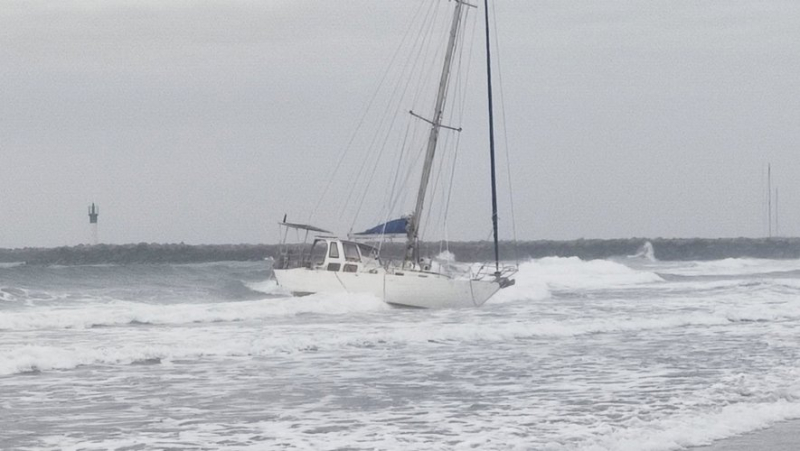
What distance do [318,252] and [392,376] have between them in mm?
17735

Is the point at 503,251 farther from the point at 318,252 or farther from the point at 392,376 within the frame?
the point at 392,376

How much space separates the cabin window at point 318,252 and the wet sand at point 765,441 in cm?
2182

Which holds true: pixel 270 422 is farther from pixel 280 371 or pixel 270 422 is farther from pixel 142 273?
pixel 142 273

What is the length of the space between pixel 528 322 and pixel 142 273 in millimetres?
27307

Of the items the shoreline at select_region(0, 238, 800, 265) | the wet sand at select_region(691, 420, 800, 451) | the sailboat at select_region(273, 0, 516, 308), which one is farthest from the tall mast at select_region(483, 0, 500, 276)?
the shoreline at select_region(0, 238, 800, 265)

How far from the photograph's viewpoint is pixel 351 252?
108ft

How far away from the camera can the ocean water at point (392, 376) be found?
488 inches

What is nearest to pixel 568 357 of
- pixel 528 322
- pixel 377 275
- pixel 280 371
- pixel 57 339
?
pixel 280 371

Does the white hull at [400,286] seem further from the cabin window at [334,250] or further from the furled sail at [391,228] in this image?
the furled sail at [391,228]

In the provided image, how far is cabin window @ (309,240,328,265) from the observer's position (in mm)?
33906

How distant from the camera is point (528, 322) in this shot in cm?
2783

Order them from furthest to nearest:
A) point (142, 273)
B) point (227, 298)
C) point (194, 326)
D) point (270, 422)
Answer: point (142, 273) → point (227, 298) → point (194, 326) → point (270, 422)

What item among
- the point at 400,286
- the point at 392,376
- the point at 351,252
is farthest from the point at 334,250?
the point at 392,376

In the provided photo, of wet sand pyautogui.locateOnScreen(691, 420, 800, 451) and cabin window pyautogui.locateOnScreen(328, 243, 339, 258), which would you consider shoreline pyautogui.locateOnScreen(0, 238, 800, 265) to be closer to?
cabin window pyautogui.locateOnScreen(328, 243, 339, 258)
